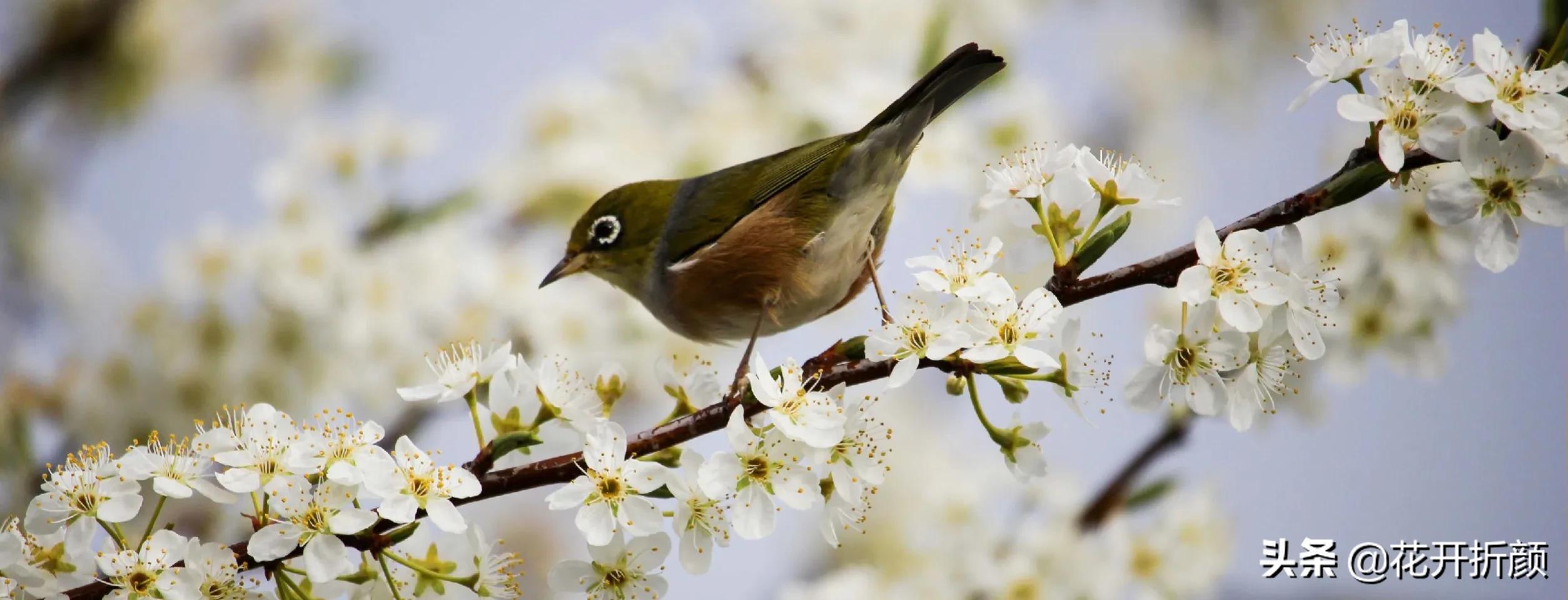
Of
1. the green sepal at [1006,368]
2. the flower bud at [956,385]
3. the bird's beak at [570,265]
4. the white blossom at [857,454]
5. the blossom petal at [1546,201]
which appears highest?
the bird's beak at [570,265]

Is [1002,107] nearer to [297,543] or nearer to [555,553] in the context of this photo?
[555,553]

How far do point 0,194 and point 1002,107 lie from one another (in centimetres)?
298

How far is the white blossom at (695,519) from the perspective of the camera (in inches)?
60.4

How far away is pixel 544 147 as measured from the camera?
4.05 m

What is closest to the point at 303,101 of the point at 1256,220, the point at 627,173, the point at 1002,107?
the point at 627,173

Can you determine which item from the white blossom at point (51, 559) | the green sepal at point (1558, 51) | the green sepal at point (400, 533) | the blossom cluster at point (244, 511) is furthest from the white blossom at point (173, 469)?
the green sepal at point (1558, 51)

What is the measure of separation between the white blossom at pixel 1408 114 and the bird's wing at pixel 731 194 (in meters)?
0.98

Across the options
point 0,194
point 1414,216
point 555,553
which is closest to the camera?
point 1414,216

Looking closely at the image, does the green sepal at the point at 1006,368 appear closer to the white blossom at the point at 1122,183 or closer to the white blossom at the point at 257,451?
the white blossom at the point at 1122,183

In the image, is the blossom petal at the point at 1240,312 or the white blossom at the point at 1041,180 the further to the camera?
the white blossom at the point at 1041,180

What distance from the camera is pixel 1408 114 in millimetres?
1492

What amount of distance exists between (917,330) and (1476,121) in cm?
82

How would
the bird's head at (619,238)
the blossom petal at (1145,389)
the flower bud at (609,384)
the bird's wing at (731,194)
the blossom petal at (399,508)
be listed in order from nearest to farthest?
the blossom petal at (399,508) < the blossom petal at (1145,389) < the flower bud at (609,384) < the bird's wing at (731,194) < the bird's head at (619,238)

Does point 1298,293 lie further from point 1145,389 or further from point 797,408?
point 797,408
